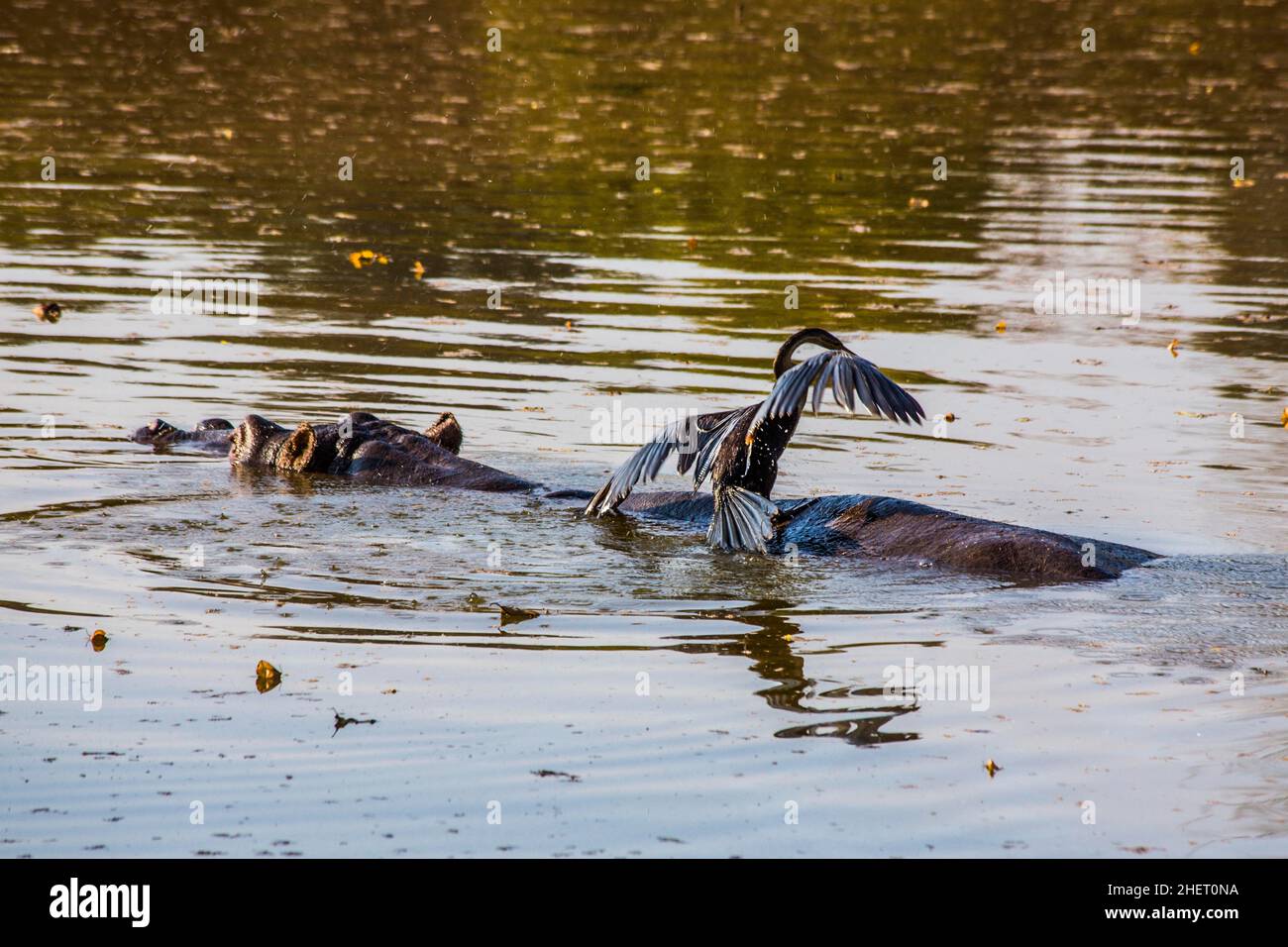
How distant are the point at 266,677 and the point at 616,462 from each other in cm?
438

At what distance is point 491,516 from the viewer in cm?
932

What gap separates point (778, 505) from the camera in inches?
366

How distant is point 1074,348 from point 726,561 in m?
6.99

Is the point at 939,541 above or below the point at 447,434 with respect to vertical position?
below

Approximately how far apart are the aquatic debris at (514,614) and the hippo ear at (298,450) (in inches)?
117

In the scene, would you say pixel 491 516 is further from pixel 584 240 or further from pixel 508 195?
pixel 508 195

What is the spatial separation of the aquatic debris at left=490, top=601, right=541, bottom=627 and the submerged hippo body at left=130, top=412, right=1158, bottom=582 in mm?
1576

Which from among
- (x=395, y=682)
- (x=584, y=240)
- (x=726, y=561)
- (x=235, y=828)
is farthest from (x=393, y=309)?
(x=235, y=828)

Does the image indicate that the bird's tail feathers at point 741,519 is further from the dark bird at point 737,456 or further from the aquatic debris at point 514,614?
the aquatic debris at point 514,614

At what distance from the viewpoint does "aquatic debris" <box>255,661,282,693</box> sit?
6.74 metres

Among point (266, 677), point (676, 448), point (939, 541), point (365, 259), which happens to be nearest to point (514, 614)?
point (266, 677)

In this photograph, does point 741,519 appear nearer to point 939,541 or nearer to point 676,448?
point 676,448

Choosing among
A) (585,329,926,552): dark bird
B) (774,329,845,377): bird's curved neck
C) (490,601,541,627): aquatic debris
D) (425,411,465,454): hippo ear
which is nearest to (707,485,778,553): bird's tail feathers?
(585,329,926,552): dark bird

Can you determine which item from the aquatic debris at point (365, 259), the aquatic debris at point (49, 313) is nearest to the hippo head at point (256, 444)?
→ the aquatic debris at point (49, 313)
